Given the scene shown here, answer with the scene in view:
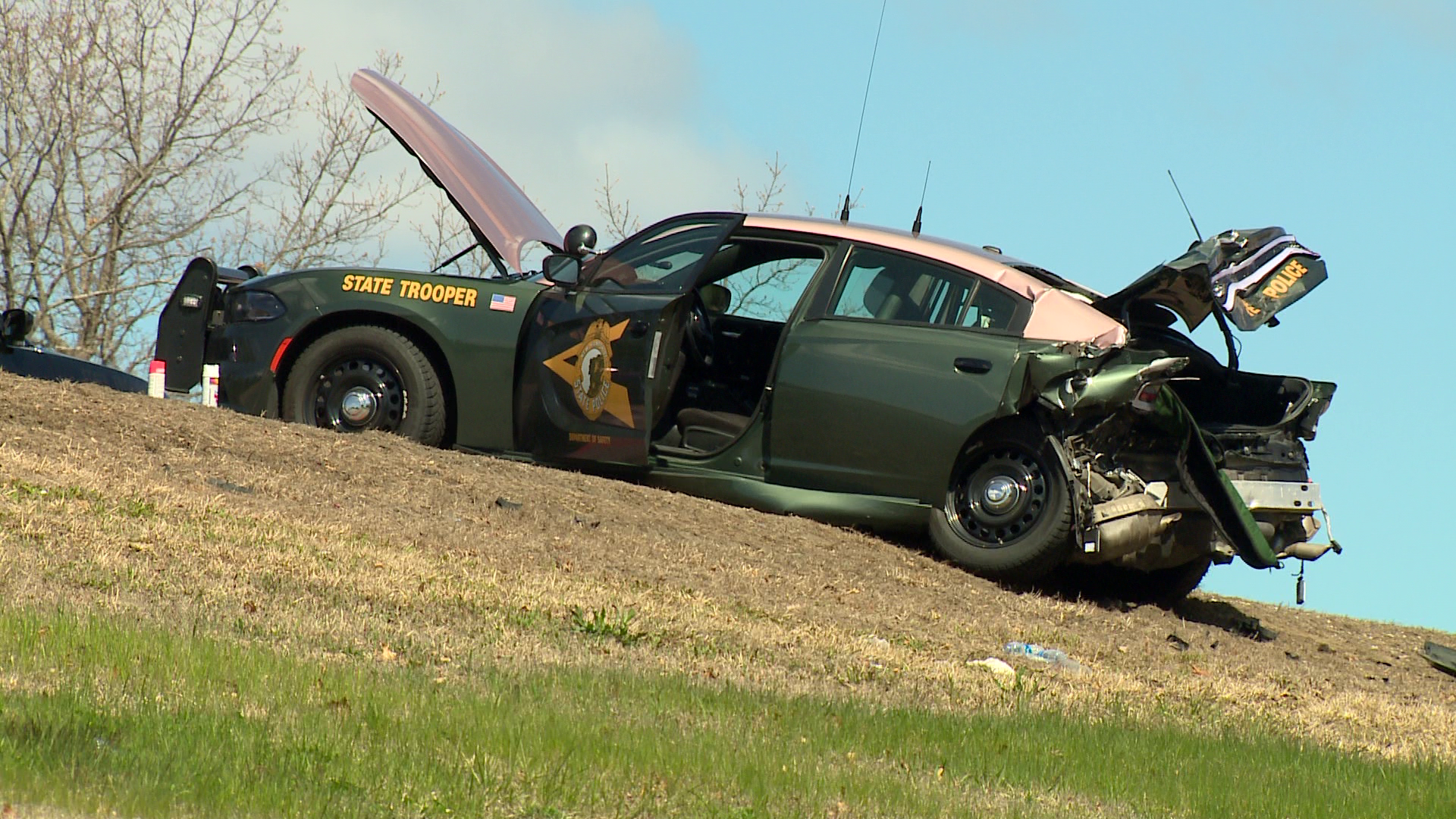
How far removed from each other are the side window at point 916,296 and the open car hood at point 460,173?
6.51ft

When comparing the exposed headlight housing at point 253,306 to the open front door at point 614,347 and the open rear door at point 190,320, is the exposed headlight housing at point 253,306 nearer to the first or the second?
the open rear door at point 190,320

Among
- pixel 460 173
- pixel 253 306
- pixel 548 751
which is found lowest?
pixel 548 751

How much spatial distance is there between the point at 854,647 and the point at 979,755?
1898 millimetres

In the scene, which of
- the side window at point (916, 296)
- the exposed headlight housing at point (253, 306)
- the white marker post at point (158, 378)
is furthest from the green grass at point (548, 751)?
the white marker post at point (158, 378)

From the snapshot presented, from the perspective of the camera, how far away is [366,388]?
10156 mm

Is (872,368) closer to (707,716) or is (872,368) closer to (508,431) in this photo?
(508,431)

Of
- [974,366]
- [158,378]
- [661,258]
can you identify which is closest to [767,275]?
[661,258]

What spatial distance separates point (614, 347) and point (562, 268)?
1.96 feet

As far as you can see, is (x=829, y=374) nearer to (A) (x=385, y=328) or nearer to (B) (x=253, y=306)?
(A) (x=385, y=328)

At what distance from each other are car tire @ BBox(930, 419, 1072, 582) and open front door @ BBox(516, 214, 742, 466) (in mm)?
1797

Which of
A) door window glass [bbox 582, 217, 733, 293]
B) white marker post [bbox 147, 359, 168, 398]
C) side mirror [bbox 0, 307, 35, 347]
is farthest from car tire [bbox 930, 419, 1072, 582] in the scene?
side mirror [bbox 0, 307, 35, 347]

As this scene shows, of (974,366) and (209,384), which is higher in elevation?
(974,366)

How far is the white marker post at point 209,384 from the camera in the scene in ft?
34.3

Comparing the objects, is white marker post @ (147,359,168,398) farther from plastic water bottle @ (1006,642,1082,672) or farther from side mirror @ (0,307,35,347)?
plastic water bottle @ (1006,642,1082,672)
